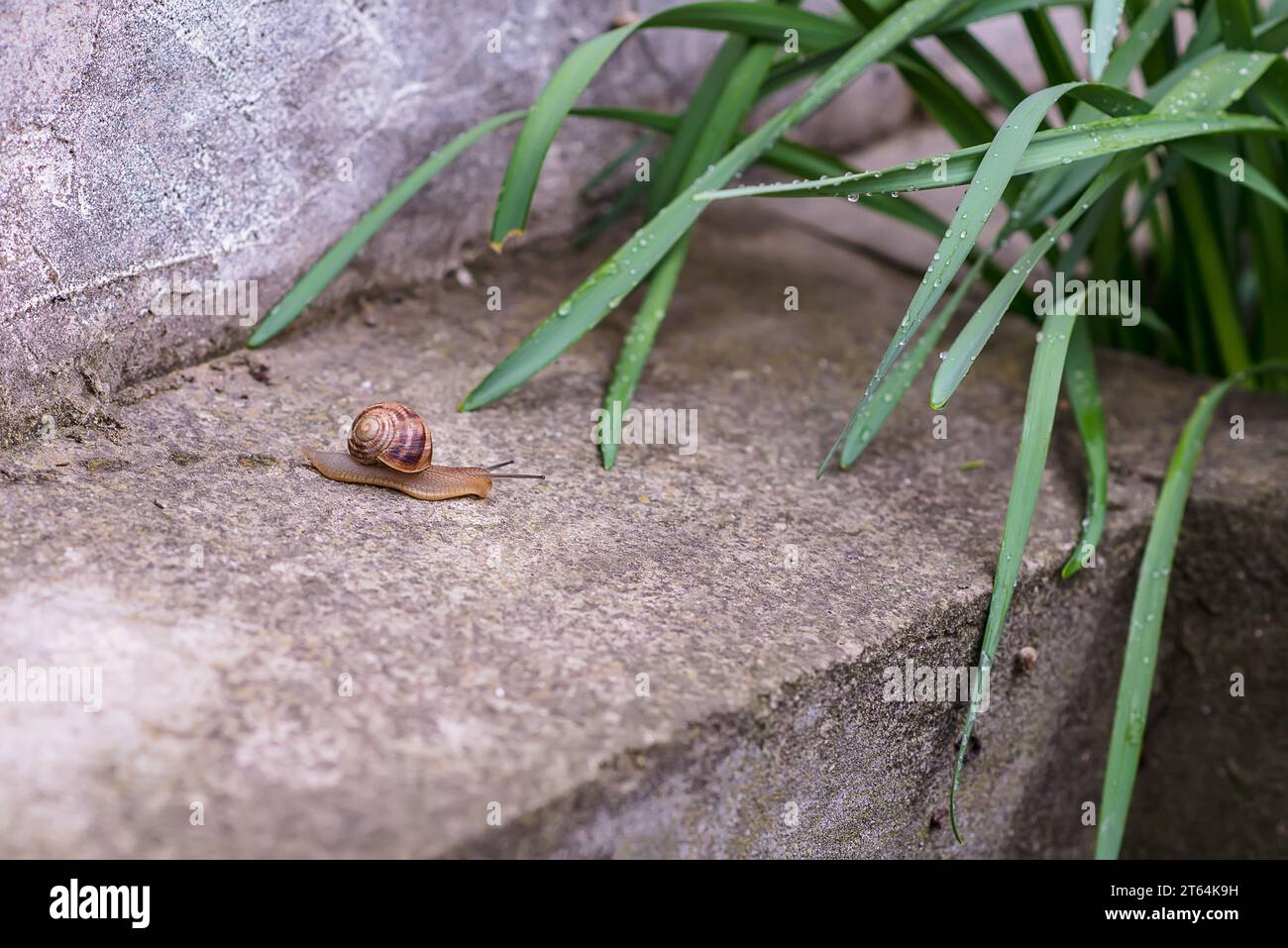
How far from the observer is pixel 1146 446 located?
192cm

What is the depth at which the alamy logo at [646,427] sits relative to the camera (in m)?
1.67

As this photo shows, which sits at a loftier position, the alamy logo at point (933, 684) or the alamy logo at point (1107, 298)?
the alamy logo at point (1107, 298)

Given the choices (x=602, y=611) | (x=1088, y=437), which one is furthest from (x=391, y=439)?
(x=1088, y=437)

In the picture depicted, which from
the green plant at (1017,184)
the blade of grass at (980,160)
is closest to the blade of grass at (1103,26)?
the green plant at (1017,184)

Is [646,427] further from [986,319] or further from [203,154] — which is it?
[203,154]

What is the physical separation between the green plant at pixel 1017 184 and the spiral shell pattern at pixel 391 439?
230mm
